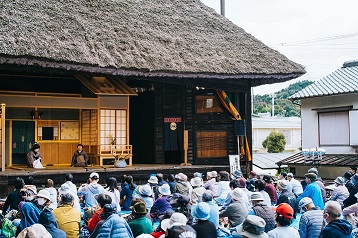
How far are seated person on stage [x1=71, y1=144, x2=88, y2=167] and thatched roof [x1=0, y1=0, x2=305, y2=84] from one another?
117 inches

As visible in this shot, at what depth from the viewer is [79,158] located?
49.6 feet

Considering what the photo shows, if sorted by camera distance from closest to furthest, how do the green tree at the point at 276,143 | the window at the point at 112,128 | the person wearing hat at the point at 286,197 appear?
1. the person wearing hat at the point at 286,197
2. the window at the point at 112,128
3. the green tree at the point at 276,143

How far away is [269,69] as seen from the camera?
16062 mm

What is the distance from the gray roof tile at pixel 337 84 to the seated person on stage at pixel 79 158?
869 cm

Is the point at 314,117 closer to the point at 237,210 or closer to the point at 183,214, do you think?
the point at 237,210

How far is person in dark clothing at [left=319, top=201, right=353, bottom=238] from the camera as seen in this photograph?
5203 millimetres

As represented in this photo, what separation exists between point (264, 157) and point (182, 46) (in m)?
7.92

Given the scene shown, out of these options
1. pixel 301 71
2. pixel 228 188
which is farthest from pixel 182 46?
pixel 228 188

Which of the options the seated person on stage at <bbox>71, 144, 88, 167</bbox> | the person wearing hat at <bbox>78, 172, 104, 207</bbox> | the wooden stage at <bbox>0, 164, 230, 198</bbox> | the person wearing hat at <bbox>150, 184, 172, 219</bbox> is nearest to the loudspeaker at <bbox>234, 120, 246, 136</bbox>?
the wooden stage at <bbox>0, 164, 230, 198</bbox>

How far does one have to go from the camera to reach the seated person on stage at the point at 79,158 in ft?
49.5

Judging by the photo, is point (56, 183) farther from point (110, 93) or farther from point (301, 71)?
point (301, 71)

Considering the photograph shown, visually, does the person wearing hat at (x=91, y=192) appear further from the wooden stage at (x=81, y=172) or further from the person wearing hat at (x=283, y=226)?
the person wearing hat at (x=283, y=226)

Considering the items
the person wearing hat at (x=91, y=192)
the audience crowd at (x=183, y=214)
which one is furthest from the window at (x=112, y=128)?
the person wearing hat at (x=91, y=192)

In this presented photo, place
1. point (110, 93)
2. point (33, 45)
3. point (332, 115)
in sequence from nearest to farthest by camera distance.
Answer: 1. point (33, 45)
2. point (110, 93)
3. point (332, 115)
